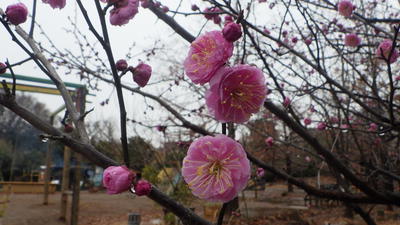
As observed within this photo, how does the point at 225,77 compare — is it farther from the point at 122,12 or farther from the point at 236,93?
the point at 122,12

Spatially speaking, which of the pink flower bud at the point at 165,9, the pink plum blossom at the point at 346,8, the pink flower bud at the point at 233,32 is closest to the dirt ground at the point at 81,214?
the pink flower bud at the point at 165,9

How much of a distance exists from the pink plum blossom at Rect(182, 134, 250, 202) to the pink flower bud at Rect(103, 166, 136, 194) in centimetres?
13

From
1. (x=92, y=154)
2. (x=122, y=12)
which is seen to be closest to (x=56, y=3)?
(x=122, y=12)

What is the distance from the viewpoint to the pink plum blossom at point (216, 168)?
0.70 meters

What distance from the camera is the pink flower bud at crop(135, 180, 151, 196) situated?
2.27ft

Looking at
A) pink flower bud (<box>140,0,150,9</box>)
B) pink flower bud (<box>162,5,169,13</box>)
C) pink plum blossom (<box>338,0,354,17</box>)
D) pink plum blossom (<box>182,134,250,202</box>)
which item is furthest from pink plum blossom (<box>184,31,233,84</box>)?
pink plum blossom (<box>338,0,354,17</box>)

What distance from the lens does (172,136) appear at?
18.7 ft

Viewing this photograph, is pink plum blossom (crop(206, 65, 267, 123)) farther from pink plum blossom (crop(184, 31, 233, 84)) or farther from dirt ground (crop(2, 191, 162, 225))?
dirt ground (crop(2, 191, 162, 225))

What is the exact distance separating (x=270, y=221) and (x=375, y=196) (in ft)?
16.3

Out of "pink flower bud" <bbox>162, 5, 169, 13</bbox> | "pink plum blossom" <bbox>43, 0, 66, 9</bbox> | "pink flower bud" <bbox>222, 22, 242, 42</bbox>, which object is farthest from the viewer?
"pink flower bud" <bbox>162, 5, 169, 13</bbox>

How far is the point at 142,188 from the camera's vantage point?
696mm

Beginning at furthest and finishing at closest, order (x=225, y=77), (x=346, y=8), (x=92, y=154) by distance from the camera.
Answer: (x=346, y=8)
(x=92, y=154)
(x=225, y=77)

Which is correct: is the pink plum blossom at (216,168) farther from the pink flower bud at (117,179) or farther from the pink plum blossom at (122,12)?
the pink plum blossom at (122,12)

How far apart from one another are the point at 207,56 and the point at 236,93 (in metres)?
0.12
